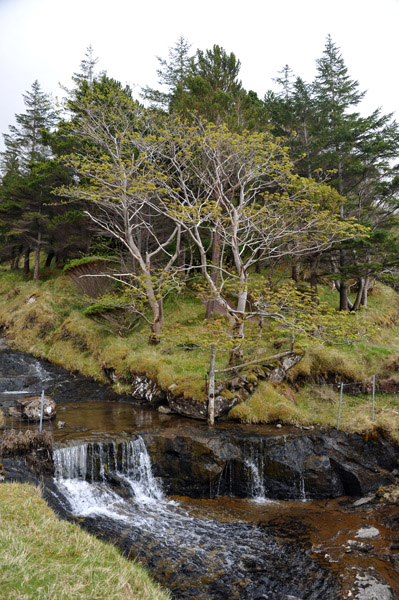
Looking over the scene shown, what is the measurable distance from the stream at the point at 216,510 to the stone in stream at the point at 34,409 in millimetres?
335

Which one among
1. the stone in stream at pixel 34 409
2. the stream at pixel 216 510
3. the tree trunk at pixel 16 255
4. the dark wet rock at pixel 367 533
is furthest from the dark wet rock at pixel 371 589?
the tree trunk at pixel 16 255

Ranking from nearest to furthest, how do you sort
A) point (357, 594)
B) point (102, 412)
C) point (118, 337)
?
point (357, 594)
point (102, 412)
point (118, 337)

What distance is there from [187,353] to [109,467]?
23.7ft

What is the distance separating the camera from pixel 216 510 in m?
9.09

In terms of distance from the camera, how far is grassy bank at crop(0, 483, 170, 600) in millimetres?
3859

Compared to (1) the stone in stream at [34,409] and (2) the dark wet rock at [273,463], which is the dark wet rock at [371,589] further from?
(1) the stone in stream at [34,409]

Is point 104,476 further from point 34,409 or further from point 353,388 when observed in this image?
point 353,388

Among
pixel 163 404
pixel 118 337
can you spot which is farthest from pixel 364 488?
pixel 118 337

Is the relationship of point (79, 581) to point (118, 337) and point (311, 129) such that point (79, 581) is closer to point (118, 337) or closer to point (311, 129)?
point (118, 337)

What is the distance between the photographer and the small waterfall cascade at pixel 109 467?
9.47 m

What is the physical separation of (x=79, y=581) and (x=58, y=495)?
5.02 meters

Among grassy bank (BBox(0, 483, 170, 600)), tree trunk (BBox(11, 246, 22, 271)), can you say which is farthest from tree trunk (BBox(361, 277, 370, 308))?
tree trunk (BBox(11, 246, 22, 271))

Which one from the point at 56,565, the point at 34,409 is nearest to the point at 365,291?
the point at 34,409

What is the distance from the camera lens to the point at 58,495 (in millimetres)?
8547
